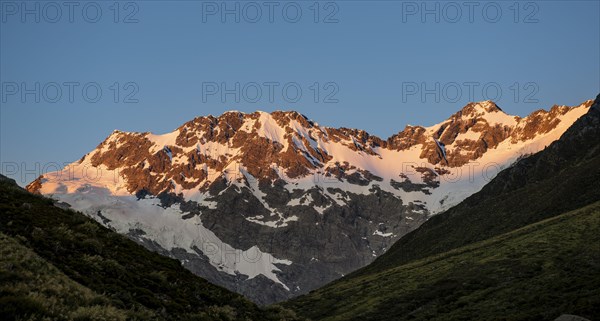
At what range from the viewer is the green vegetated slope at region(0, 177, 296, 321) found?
66.1 feet

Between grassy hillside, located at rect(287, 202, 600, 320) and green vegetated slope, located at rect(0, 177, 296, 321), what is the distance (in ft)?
114

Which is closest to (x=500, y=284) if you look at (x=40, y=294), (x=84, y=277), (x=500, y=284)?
(x=500, y=284)

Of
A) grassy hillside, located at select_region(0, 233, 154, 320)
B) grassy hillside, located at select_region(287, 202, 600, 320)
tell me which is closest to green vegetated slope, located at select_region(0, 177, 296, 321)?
grassy hillside, located at select_region(0, 233, 154, 320)

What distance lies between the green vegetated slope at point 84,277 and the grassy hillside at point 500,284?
34861 millimetres

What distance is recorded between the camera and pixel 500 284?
81062mm

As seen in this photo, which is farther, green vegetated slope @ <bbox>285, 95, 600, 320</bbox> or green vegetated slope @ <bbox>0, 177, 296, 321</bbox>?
green vegetated slope @ <bbox>285, 95, 600, 320</bbox>

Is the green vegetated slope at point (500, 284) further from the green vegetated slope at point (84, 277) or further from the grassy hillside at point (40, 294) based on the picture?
the grassy hillside at point (40, 294)

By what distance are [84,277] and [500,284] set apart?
66.8m

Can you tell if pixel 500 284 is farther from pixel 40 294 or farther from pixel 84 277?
pixel 40 294

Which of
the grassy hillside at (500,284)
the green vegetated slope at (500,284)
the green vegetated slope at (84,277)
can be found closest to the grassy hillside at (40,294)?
the green vegetated slope at (84,277)

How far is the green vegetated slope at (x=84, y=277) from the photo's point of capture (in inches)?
793

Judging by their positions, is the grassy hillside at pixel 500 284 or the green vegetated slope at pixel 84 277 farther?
the grassy hillside at pixel 500 284

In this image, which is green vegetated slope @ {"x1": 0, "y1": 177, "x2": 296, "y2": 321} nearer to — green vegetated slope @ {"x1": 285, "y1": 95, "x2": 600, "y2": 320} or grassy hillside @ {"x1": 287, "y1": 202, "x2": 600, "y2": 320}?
green vegetated slope @ {"x1": 285, "y1": 95, "x2": 600, "y2": 320}

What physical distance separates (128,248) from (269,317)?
30.3 ft
